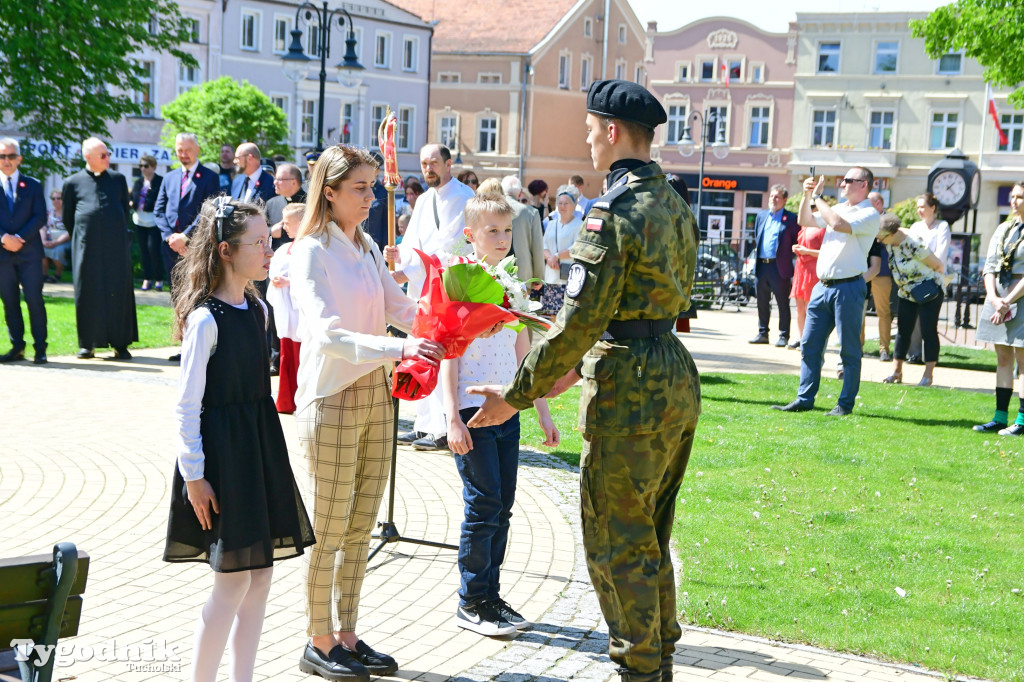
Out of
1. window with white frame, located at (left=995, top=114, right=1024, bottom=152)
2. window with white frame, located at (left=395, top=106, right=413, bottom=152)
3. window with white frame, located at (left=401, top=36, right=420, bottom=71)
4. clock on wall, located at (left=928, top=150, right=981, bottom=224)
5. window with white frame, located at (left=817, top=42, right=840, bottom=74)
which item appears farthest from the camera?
window with white frame, located at (left=395, top=106, right=413, bottom=152)

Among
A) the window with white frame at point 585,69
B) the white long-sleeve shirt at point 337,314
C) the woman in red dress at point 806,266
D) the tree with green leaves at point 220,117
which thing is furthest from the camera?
the window with white frame at point 585,69

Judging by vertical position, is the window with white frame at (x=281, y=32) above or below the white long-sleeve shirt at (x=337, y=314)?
above

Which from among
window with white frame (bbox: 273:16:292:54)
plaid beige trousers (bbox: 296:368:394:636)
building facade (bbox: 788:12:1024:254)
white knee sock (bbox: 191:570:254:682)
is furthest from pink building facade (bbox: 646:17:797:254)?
white knee sock (bbox: 191:570:254:682)

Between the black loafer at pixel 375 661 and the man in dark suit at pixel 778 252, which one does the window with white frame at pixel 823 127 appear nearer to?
the man in dark suit at pixel 778 252

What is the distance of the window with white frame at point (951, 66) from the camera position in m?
57.6

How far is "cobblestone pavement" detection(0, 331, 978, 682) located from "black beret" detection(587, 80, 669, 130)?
2364mm

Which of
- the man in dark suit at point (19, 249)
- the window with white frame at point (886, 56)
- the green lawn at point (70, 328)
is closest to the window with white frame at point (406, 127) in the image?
the window with white frame at point (886, 56)

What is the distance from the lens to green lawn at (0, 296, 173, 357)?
46.7ft

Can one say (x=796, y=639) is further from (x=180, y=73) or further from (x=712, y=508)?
(x=180, y=73)

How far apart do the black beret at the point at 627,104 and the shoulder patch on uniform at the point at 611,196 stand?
274 mm

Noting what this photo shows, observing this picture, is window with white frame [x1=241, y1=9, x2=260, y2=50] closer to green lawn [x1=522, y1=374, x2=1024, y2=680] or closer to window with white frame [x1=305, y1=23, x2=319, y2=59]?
window with white frame [x1=305, y1=23, x2=319, y2=59]

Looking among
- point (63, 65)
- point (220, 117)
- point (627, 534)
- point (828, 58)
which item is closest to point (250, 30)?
point (220, 117)

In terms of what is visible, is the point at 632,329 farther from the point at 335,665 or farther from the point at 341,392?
the point at 335,665

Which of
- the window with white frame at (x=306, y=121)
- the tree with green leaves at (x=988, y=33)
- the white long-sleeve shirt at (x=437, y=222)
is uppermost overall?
the window with white frame at (x=306, y=121)
